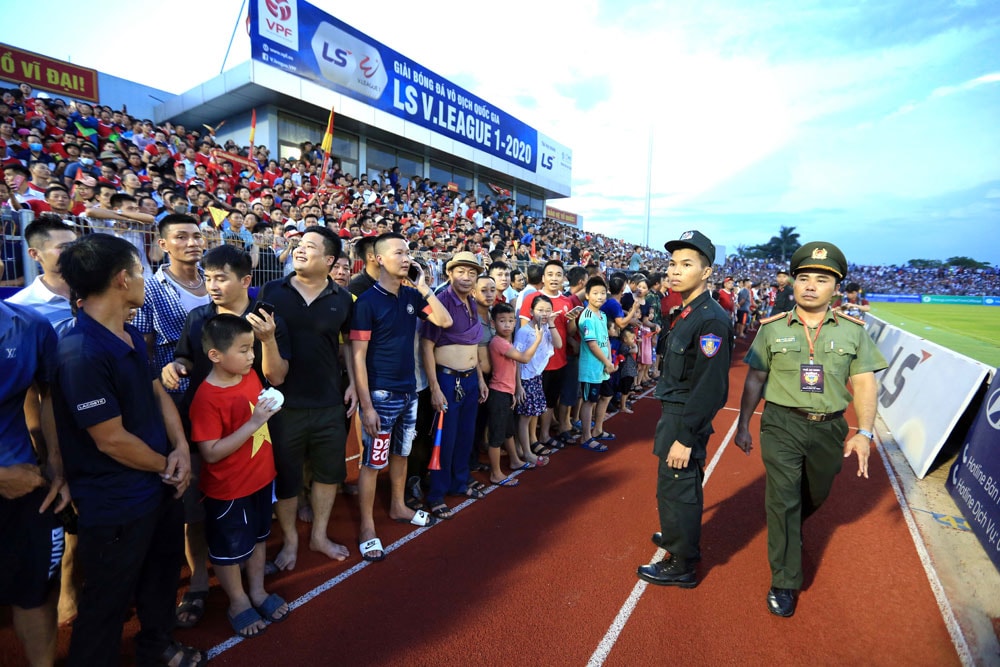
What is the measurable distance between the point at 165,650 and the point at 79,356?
163 centimetres

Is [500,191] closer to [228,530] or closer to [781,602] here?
[781,602]

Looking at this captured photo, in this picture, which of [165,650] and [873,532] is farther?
[873,532]

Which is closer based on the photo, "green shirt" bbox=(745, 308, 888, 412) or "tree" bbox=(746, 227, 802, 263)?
"green shirt" bbox=(745, 308, 888, 412)

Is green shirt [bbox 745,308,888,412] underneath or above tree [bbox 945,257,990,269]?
underneath

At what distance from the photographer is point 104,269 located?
1.94m

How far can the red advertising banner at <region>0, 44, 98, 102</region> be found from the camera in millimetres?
12769

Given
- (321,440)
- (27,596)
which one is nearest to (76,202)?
(321,440)

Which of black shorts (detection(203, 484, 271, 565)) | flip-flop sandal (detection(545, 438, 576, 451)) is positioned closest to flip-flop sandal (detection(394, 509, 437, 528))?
black shorts (detection(203, 484, 271, 565))

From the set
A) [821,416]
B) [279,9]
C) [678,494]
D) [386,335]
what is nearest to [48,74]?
[279,9]

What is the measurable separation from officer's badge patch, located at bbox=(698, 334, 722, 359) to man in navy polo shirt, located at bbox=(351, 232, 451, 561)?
192 centimetres

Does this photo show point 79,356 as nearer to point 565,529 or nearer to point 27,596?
point 27,596

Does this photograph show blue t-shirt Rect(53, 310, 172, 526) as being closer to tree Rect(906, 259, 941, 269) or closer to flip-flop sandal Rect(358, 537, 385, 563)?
flip-flop sandal Rect(358, 537, 385, 563)

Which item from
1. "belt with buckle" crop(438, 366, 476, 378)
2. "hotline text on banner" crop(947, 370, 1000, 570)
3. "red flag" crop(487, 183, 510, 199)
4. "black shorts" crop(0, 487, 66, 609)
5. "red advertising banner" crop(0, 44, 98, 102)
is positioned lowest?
"hotline text on banner" crop(947, 370, 1000, 570)

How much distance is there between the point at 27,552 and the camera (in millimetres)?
1920
